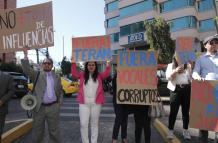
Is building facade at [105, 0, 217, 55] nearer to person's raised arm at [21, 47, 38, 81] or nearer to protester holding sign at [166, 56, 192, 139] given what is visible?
protester holding sign at [166, 56, 192, 139]

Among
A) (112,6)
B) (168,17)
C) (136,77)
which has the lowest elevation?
(136,77)

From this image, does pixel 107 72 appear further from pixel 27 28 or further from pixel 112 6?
pixel 112 6

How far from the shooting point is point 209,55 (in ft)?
23.9

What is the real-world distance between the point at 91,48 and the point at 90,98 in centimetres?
99

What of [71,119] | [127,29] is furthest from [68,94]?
[127,29]

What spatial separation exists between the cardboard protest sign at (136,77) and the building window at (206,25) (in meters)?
49.3

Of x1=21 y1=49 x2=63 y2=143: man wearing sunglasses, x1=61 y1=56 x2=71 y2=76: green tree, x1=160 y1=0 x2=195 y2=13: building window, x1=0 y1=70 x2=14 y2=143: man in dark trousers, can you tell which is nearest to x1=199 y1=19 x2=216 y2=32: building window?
x1=160 y1=0 x2=195 y2=13: building window

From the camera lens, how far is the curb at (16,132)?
9.43m

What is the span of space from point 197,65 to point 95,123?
77.8 inches

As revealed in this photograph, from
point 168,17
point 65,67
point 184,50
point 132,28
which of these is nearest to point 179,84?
point 184,50

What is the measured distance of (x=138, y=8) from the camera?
60594mm

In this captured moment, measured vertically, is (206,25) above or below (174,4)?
below

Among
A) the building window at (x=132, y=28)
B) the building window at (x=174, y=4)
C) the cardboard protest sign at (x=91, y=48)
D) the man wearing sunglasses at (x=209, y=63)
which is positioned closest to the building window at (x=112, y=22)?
the building window at (x=132, y=28)

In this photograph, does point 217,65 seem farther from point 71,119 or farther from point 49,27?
point 71,119
